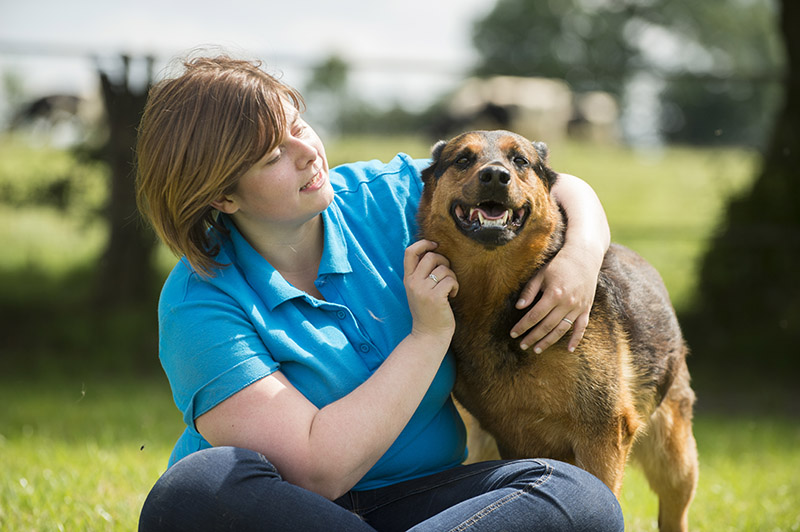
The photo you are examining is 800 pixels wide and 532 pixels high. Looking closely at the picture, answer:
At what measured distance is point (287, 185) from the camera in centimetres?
Result: 244

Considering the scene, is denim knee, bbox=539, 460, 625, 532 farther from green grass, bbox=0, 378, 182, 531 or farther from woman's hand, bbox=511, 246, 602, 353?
green grass, bbox=0, 378, 182, 531

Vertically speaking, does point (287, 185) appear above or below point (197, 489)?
above

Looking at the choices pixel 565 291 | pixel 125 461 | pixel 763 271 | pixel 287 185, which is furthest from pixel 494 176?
pixel 763 271

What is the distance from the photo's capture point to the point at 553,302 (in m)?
2.62

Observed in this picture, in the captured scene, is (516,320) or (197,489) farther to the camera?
(516,320)

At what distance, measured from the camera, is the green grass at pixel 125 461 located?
3.45 m

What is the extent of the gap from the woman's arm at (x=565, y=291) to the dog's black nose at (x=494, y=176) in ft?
1.25

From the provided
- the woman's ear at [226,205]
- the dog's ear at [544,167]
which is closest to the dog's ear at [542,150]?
the dog's ear at [544,167]

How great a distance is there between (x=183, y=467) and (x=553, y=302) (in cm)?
135

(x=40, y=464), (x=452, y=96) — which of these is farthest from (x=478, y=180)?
(x=452, y=96)

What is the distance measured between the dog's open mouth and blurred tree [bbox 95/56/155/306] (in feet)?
15.0

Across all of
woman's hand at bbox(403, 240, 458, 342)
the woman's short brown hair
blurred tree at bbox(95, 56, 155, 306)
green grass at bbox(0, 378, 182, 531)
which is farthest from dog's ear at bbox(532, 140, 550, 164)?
blurred tree at bbox(95, 56, 155, 306)

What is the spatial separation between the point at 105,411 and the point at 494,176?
14.8 feet

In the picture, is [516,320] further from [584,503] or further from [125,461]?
[125,461]
